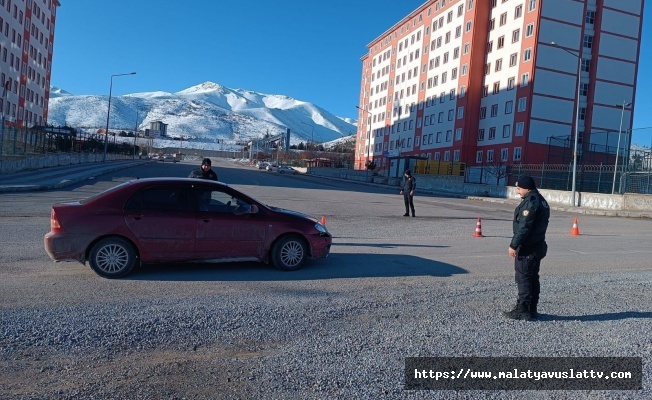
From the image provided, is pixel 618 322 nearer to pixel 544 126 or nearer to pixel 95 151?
pixel 544 126

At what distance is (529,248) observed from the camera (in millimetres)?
6219

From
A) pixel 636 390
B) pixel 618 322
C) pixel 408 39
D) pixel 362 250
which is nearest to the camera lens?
pixel 636 390

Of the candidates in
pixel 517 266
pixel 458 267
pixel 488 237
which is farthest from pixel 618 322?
pixel 488 237

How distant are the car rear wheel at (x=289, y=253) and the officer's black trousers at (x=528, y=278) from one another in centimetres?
363

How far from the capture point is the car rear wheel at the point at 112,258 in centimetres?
768

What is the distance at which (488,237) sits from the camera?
48.2 ft

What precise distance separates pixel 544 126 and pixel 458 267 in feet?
169

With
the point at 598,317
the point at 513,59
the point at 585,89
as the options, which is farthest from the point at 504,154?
the point at 598,317

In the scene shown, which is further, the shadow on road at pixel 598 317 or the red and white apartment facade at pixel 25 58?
the red and white apartment facade at pixel 25 58

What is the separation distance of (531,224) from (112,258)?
18.2ft

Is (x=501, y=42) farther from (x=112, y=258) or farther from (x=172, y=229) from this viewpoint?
(x=112, y=258)

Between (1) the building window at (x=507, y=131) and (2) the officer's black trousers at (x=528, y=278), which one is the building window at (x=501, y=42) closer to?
(1) the building window at (x=507, y=131)

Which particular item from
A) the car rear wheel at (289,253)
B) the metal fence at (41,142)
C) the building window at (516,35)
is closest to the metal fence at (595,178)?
the building window at (516,35)

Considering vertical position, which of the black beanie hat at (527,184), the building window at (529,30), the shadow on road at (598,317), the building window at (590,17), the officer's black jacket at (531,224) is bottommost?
the shadow on road at (598,317)
